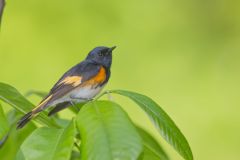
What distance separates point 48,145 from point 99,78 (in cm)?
68

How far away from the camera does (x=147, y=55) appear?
178 inches

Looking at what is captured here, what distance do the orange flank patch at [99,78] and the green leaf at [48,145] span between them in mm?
562

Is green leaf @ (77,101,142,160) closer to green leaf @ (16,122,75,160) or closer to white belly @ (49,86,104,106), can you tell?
green leaf @ (16,122,75,160)

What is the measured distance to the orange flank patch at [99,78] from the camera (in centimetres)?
215

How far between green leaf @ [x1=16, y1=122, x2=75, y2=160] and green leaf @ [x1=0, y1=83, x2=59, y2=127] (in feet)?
0.68

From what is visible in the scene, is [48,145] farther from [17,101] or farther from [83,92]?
[83,92]

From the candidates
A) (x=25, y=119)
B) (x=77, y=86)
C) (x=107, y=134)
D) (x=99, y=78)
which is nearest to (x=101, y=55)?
(x=99, y=78)

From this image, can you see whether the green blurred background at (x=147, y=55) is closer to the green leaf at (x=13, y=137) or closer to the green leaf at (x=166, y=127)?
the green leaf at (x=13, y=137)

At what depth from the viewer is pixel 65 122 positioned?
202cm

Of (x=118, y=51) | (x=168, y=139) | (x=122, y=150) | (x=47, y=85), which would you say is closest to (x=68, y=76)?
(x=168, y=139)

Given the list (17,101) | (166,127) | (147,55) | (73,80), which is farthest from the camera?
(147,55)

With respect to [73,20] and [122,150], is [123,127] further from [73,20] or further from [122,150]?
[73,20]

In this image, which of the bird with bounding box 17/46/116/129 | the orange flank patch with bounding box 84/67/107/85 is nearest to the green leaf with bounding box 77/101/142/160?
the bird with bounding box 17/46/116/129

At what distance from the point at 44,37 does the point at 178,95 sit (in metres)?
0.98
